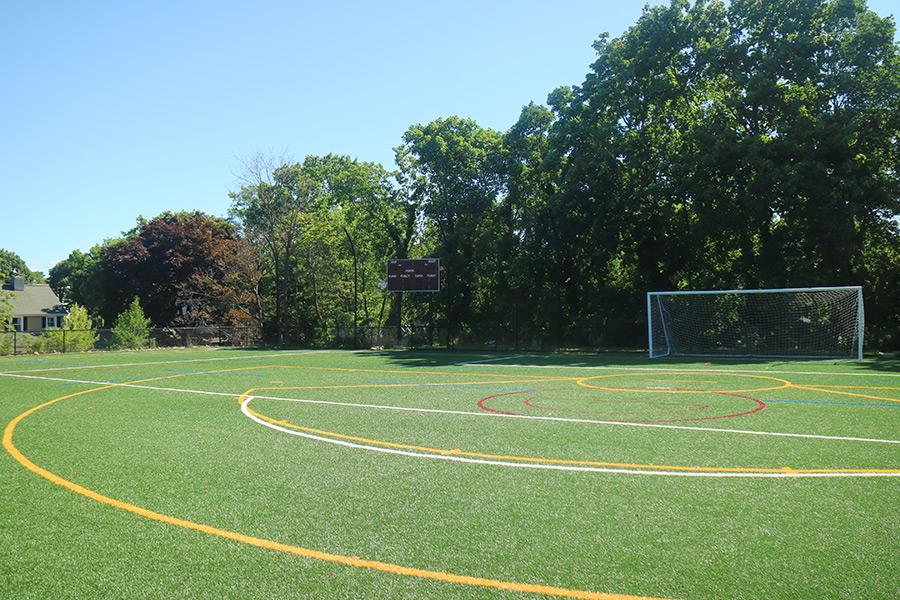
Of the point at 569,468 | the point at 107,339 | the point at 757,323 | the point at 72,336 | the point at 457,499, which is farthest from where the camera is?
the point at 107,339

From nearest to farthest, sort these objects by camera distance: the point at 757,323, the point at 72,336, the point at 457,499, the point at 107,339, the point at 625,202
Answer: the point at 457,499, the point at 757,323, the point at 625,202, the point at 72,336, the point at 107,339

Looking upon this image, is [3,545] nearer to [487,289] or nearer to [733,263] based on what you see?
[733,263]

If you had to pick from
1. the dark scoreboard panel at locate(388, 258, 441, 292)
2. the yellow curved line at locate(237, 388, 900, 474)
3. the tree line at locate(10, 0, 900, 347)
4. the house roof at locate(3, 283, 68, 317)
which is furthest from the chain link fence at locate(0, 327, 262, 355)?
the yellow curved line at locate(237, 388, 900, 474)

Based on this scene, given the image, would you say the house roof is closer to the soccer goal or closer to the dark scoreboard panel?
the dark scoreboard panel

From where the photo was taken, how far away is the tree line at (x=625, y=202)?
2486cm

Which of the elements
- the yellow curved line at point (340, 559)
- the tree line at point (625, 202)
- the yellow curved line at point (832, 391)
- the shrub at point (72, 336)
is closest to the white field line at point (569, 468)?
the yellow curved line at point (340, 559)

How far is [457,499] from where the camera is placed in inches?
207

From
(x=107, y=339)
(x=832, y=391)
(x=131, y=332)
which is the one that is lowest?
(x=832, y=391)

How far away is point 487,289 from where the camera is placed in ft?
117

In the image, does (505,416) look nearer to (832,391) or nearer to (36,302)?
(832,391)

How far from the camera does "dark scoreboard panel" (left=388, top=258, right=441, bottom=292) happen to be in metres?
30.9

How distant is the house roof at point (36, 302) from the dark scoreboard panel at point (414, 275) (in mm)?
42669

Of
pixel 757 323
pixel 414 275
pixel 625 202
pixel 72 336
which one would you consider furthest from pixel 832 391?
pixel 72 336

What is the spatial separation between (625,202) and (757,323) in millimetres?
8234
